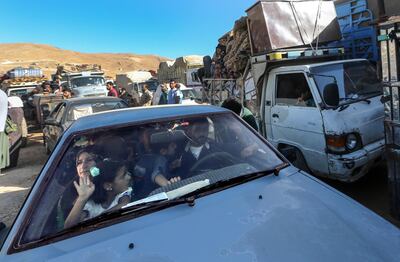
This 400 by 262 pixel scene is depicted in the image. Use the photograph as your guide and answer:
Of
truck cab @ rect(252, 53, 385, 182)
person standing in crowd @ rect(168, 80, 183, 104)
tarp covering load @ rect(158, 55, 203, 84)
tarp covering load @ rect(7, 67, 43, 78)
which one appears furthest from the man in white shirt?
tarp covering load @ rect(7, 67, 43, 78)

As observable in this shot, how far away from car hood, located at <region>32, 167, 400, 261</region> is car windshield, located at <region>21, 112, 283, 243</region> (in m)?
0.21

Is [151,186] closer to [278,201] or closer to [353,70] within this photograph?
[278,201]

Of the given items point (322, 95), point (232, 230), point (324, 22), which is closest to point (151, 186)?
point (232, 230)

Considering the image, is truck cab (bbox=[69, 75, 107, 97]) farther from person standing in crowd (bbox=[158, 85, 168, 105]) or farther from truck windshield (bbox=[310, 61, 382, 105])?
truck windshield (bbox=[310, 61, 382, 105])

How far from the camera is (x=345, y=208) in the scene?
86.8 inches

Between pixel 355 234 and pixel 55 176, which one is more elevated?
pixel 55 176

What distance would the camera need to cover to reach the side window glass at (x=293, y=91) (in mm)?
5320

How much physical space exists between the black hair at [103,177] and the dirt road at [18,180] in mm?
3496

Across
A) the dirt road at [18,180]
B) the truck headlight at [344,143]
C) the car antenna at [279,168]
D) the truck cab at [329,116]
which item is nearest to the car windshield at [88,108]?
the dirt road at [18,180]

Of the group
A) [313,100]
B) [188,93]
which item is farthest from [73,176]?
[188,93]

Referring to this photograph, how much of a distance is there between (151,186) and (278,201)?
0.79 m

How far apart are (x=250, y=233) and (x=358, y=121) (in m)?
3.43

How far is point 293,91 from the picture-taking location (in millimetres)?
5574

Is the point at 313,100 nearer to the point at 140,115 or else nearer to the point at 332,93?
the point at 332,93
